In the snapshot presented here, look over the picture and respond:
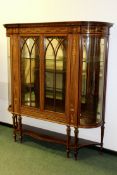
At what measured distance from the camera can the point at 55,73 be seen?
290cm

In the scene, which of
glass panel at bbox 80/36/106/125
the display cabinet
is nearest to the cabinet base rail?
the display cabinet

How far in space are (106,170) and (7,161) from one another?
118cm

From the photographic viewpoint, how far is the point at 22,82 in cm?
315

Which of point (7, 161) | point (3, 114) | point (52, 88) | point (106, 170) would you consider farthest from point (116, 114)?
point (3, 114)

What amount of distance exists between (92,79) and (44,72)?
1.96 ft

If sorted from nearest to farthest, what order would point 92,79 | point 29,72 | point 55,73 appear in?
point 92,79
point 55,73
point 29,72

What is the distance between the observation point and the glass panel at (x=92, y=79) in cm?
268

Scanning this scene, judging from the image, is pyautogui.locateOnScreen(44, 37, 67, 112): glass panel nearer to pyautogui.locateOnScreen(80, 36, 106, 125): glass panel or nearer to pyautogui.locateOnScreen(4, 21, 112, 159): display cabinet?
pyautogui.locateOnScreen(4, 21, 112, 159): display cabinet

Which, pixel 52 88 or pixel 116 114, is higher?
pixel 52 88

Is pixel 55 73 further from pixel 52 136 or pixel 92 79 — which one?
pixel 52 136
